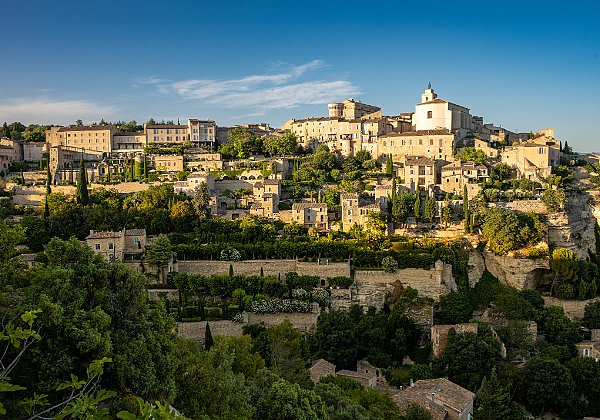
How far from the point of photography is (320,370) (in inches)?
985

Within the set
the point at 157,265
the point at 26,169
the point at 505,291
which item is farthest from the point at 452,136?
the point at 26,169

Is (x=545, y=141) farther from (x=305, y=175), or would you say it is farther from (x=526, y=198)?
(x=305, y=175)

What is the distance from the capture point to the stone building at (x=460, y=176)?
4434 centimetres

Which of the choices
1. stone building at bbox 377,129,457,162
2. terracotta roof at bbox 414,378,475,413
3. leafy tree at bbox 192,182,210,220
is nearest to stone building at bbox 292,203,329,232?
leafy tree at bbox 192,182,210,220

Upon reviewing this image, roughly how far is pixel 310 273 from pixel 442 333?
335 inches

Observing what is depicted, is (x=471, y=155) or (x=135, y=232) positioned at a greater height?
(x=471, y=155)

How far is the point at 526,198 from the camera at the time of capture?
40.8m

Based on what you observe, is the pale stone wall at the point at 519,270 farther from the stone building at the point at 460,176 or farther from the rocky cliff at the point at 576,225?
the stone building at the point at 460,176

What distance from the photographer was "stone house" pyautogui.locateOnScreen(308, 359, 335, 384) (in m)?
24.5

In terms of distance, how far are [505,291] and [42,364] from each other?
27192 millimetres

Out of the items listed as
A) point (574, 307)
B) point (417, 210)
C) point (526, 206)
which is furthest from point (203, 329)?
point (526, 206)

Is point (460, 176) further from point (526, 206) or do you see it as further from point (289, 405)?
point (289, 405)

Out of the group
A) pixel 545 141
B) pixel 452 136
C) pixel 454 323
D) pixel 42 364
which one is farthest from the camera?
pixel 452 136

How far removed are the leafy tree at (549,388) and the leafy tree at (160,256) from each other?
19.4m
